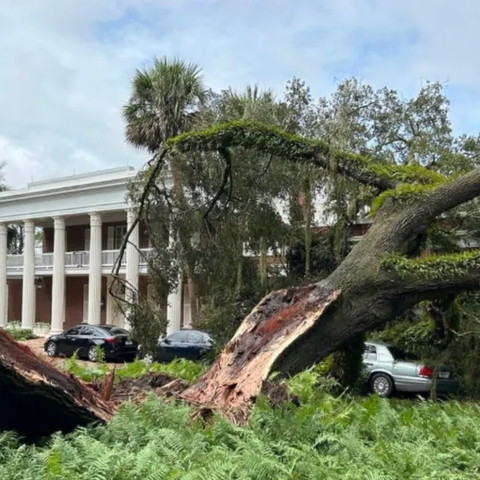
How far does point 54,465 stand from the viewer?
3887 mm

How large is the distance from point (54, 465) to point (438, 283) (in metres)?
5.41

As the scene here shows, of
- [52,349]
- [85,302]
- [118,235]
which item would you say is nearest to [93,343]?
[52,349]

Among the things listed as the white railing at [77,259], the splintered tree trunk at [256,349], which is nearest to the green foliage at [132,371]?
the splintered tree trunk at [256,349]

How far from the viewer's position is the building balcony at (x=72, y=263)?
28.2m

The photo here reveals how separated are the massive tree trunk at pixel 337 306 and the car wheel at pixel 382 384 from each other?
7157 mm

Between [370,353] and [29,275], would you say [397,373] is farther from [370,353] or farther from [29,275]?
[29,275]

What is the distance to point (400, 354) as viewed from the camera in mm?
14961

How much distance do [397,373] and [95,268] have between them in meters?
15.9

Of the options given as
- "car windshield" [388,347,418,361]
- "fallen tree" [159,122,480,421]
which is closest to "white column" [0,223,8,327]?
"car windshield" [388,347,418,361]

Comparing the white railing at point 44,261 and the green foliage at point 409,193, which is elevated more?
the white railing at point 44,261

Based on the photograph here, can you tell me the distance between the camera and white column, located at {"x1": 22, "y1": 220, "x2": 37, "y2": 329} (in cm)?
3034

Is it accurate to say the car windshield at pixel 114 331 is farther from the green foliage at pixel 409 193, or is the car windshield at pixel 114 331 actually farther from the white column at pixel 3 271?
the green foliage at pixel 409 193

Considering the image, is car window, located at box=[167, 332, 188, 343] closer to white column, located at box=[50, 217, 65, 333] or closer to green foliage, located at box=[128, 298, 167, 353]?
green foliage, located at box=[128, 298, 167, 353]

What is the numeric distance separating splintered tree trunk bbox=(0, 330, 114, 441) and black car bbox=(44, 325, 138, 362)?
1524cm
